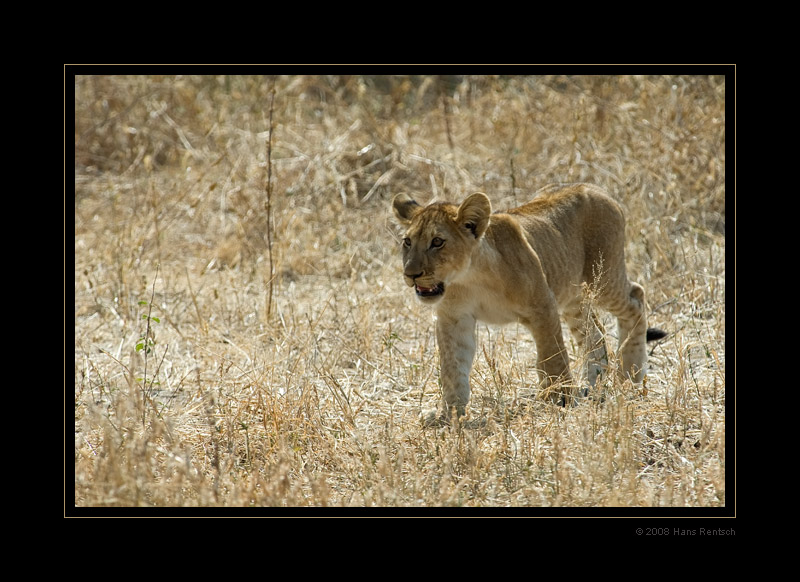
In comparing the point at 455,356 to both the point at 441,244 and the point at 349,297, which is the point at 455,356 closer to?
the point at 441,244

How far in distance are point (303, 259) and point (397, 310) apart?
163cm

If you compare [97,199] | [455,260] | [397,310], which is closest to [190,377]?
[397,310]

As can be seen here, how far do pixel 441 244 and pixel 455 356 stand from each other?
66cm

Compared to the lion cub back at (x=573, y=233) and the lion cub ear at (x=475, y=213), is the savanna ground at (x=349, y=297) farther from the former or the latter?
the lion cub ear at (x=475, y=213)

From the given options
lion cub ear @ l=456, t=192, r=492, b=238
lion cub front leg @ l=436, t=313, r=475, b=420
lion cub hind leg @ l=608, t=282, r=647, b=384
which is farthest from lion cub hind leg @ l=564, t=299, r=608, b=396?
lion cub ear @ l=456, t=192, r=492, b=238

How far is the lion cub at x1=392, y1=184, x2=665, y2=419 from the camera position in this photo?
5297mm

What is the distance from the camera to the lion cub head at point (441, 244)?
524 cm

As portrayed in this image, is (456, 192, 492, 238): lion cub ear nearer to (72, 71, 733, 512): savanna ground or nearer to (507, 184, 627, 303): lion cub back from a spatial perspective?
(507, 184, 627, 303): lion cub back

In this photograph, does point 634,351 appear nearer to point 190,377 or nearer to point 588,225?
point 588,225

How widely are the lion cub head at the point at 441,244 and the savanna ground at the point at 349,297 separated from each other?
2.43ft

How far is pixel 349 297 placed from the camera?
24.5 feet

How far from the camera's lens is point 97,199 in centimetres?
1038

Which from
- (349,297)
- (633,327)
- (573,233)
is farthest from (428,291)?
(349,297)

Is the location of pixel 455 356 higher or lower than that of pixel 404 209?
lower
